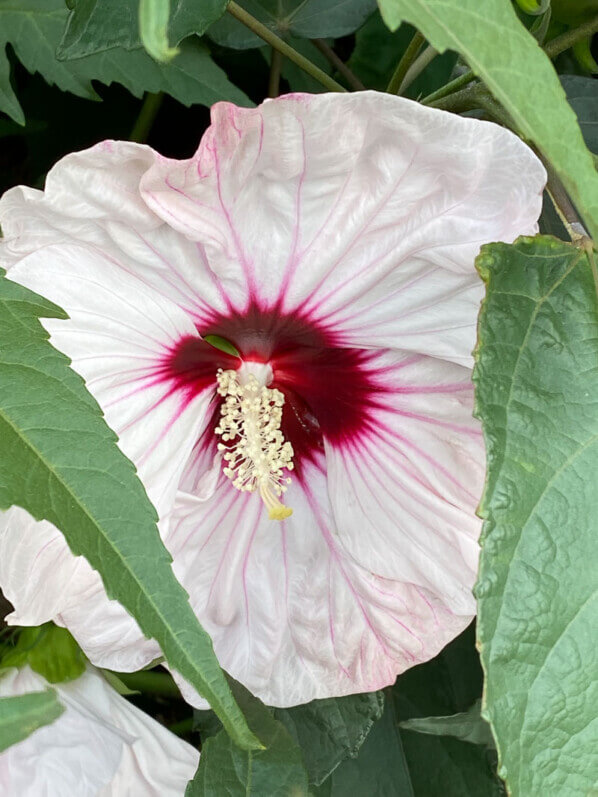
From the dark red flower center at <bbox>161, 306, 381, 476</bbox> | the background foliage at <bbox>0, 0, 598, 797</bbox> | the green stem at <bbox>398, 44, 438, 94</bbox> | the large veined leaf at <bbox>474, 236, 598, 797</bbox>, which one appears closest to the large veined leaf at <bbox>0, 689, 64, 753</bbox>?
the background foliage at <bbox>0, 0, 598, 797</bbox>

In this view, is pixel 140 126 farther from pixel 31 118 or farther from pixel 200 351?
pixel 200 351

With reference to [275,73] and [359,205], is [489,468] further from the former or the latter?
[275,73]

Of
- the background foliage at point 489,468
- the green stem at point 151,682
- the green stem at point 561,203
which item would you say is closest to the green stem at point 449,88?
the background foliage at point 489,468

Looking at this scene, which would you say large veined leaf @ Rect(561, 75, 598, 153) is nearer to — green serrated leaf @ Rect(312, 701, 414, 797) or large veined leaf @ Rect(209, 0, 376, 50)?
large veined leaf @ Rect(209, 0, 376, 50)

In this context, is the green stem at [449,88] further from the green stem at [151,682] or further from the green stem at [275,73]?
the green stem at [151,682]

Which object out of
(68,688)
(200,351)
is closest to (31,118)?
(200,351)
